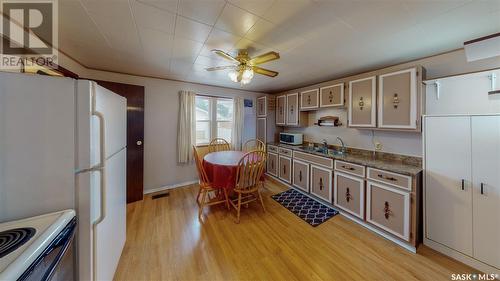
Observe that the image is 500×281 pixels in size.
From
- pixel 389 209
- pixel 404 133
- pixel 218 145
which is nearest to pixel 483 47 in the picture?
pixel 404 133

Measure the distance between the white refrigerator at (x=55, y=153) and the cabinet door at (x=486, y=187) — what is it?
10.2 feet

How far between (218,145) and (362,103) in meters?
2.81

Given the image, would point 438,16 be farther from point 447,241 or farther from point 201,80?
point 201,80

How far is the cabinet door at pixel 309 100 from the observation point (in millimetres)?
3381

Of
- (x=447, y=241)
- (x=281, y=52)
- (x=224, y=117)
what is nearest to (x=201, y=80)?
(x=224, y=117)

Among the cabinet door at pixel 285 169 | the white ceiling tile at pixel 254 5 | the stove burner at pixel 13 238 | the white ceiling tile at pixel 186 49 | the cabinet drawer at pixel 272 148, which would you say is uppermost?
the white ceiling tile at pixel 186 49

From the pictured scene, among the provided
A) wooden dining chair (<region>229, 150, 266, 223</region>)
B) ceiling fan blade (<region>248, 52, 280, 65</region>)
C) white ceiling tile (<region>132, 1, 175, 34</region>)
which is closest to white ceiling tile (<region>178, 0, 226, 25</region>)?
white ceiling tile (<region>132, 1, 175, 34</region>)

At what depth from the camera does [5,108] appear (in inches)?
34.9

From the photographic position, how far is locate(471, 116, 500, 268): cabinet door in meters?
1.52

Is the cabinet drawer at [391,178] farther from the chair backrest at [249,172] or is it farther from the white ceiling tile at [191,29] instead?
the white ceiling tile at [191,29]

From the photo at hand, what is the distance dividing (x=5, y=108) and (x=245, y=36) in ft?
5.72

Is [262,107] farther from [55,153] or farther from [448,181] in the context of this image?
[55,153]

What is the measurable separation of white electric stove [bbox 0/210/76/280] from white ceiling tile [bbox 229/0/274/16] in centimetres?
172

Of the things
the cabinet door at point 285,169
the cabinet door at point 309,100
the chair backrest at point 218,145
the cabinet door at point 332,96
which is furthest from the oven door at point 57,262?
the cabinet door at point 309,100
